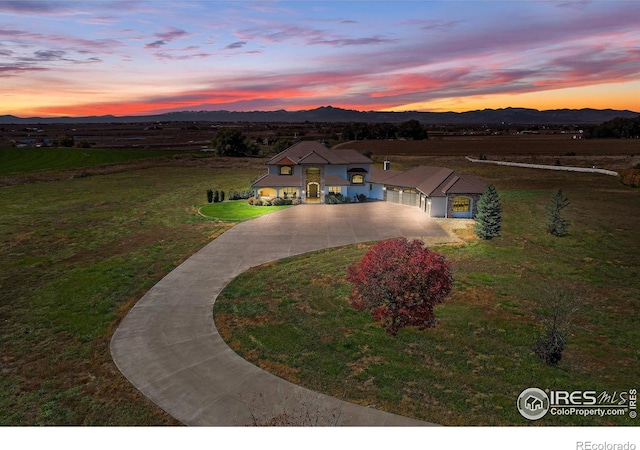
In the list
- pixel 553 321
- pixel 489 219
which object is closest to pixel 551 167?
pixel 489 219

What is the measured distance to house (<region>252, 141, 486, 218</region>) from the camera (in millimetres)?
42656

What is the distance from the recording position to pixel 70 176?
251 ft

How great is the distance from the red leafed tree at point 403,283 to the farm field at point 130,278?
1972mm

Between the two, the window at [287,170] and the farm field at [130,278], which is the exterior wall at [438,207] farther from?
the window at [287,170]

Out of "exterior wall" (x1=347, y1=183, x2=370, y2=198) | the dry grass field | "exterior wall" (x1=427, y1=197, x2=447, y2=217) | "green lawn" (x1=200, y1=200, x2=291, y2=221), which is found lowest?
"green lawn" (x1=200, y1=200, x2=291, y2=221)

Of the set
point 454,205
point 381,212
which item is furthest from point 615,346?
point 381,212

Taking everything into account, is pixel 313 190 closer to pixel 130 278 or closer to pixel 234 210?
pixel 234 210

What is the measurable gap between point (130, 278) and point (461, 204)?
107 feet

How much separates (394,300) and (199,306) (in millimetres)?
10530

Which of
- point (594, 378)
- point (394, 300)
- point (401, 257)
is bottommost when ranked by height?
point (594, 378)

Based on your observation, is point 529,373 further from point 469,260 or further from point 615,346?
point 469,260

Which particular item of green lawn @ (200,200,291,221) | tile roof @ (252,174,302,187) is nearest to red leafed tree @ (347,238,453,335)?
green lawn @ (200,200,291,221)

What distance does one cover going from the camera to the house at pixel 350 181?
140 feet

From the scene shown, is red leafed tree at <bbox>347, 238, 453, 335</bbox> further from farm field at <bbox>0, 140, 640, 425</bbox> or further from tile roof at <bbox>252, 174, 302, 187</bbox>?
tile roof at <bbox>252, 174, 302, 187</bbox>
